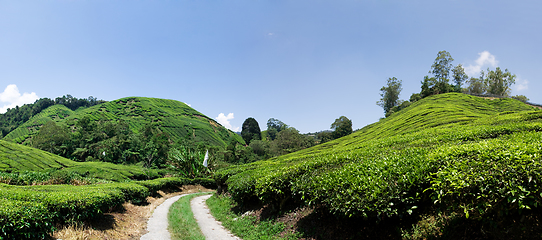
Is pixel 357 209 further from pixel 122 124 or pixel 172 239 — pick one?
pixel 122 124

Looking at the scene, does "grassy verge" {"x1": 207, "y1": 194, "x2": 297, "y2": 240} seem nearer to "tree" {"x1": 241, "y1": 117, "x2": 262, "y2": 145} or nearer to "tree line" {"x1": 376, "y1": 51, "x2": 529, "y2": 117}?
"tree line" {"x1": 376, "y1": 51, "x2": 529, "y2": 117}

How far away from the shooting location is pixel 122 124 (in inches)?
2854

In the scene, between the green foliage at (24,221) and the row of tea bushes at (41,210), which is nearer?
the green foliage at (24,221)

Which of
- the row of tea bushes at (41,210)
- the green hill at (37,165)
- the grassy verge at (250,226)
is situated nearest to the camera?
the row of tea bushes at (41,210)

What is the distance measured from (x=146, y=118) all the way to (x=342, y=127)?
8177 centimetres

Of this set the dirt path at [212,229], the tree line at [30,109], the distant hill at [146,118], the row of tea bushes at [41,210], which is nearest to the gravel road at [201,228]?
the dirt path at [212,229]

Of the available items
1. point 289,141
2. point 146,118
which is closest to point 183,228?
point 289,141

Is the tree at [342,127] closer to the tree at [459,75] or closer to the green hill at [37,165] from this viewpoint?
the tree at [459,75]

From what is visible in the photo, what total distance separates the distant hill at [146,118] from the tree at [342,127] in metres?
47.0

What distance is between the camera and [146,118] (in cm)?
10019

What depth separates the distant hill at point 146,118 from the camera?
90.6m

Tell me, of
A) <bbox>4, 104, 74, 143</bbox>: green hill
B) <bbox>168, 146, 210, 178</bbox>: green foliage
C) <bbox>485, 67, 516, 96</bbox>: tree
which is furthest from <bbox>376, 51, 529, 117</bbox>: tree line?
<bbox>4, 104, 74, 143</bbox>: green hill

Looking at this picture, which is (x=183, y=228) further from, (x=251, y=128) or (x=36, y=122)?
(x=36, y=122)

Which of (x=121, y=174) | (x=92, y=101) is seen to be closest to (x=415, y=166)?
(x=121, y=174)
